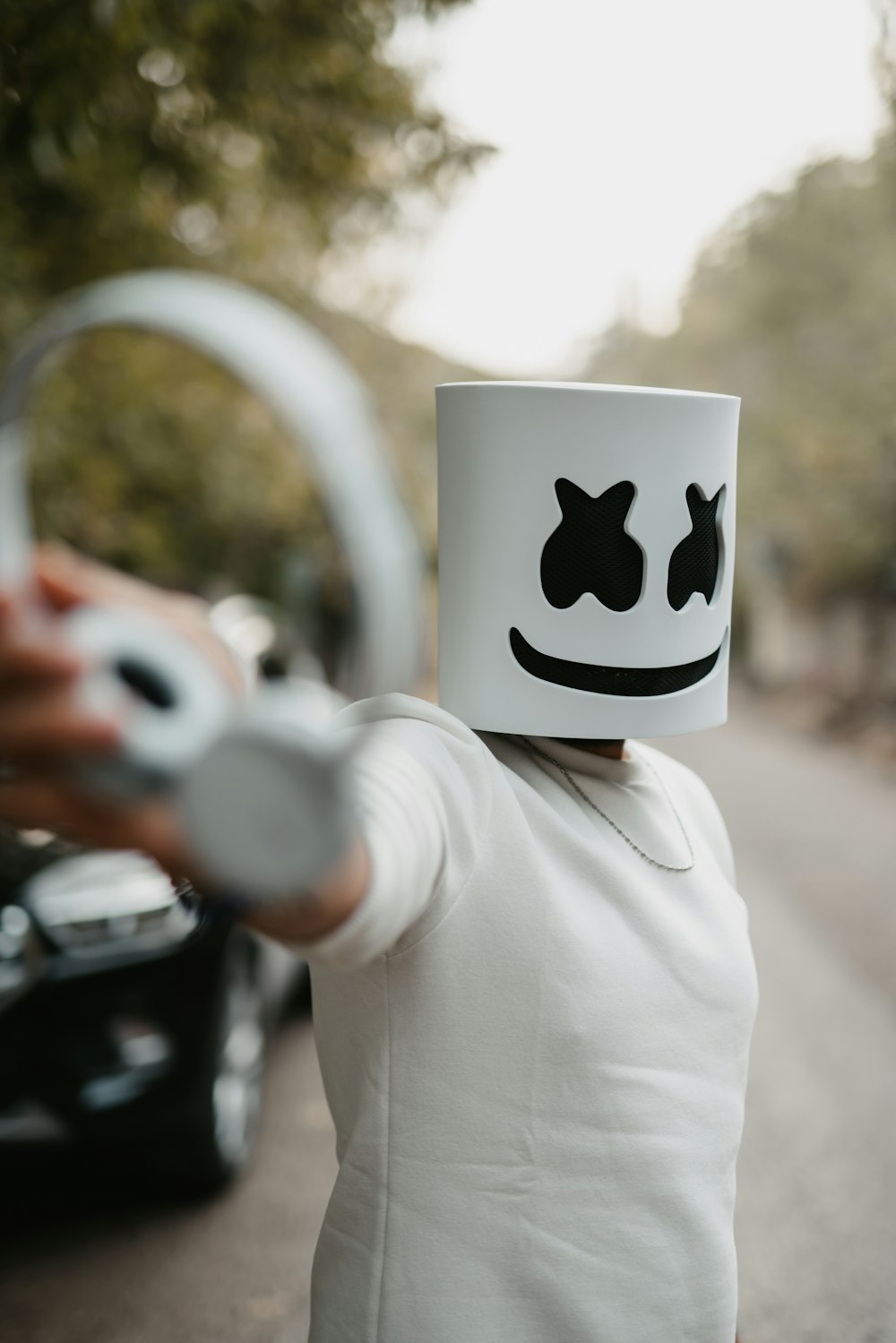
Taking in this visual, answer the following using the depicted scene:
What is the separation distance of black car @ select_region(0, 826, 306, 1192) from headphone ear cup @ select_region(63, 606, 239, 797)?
2401 mm

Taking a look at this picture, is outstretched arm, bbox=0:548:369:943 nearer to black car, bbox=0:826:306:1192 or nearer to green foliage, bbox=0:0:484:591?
green foliage, bbox=0:0:484:591

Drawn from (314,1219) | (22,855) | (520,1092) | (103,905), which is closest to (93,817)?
(520,1092)

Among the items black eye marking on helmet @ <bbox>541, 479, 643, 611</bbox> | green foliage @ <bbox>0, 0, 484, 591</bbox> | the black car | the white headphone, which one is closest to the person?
black eye marking on helmet @ <bbox>541, 479, 643, 611</bbox>

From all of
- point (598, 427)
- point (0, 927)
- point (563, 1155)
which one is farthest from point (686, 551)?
point (0, 927)

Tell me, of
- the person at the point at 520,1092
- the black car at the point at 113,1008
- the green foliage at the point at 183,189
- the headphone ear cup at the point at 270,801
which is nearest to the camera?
the headphone ear cup at the point at 270,801

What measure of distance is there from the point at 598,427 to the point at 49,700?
3.27 ft

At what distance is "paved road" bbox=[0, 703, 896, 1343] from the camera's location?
3.13 m

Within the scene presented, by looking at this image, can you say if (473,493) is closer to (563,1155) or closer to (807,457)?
(563,1155)

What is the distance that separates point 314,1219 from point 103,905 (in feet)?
3.94

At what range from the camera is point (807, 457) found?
13.9 meters

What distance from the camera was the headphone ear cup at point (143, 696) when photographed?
0.68m

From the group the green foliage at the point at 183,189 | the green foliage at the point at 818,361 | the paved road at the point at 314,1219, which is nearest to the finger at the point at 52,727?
the green foliage at the point at 183,189

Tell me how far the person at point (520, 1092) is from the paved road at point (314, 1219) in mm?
1919

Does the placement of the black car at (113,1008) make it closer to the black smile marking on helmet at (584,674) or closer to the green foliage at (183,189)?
the green foliage at (183,189)
